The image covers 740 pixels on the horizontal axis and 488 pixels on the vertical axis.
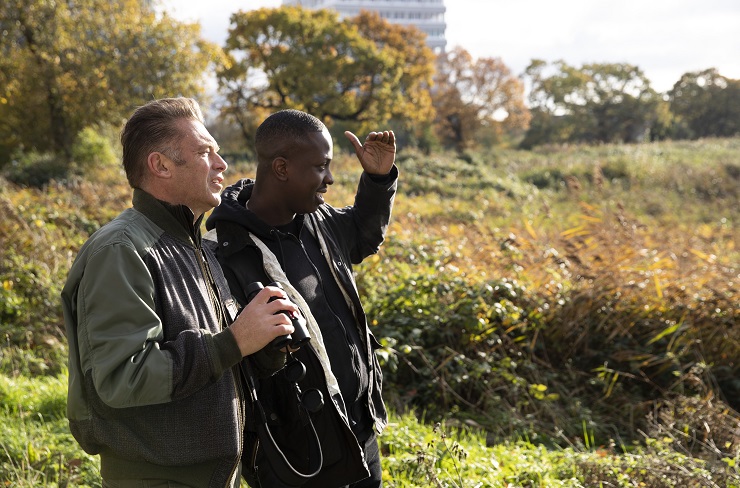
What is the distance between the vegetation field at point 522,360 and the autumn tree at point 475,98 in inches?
1423

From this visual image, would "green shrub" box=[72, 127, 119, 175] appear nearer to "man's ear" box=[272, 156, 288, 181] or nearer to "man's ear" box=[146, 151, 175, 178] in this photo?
"man's ear" box=[272, 156, 288, 181]

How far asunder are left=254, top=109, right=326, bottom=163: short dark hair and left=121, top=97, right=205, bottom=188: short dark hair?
2.15 ft

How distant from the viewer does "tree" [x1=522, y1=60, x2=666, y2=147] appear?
45344 millimetres

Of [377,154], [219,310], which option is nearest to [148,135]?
[219,310]

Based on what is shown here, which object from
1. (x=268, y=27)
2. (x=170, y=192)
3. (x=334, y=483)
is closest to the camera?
(x=170, y=192)

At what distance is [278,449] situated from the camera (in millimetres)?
2354

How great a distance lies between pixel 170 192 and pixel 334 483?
1.12 meters

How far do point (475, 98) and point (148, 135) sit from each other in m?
45.1

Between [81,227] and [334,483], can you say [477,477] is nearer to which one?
[334,483]

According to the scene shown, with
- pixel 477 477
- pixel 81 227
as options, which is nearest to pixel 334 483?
pixel 477 477

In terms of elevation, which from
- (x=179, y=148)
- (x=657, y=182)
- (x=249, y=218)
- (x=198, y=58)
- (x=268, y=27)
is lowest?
(x=657, y=182)

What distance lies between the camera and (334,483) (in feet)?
8.44

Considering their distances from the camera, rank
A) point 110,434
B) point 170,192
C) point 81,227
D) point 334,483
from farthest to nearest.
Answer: point 81,227, point 334,483, point 170,192, point 110,434

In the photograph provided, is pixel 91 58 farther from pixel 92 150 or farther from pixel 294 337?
pixel 294 337
